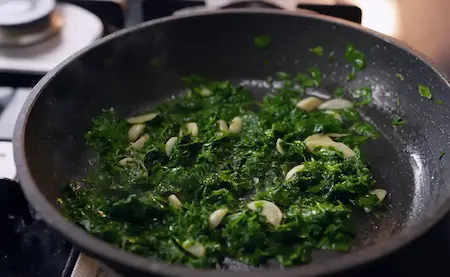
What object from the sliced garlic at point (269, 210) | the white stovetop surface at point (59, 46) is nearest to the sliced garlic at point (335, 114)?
the sliced garlic at point (269, 210)

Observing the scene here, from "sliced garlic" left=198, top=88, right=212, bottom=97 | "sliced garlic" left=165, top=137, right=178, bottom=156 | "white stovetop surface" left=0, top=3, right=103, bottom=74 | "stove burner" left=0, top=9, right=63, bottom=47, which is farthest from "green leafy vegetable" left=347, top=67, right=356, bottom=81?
"stove burner" left=0, top=9, right=63, bottom=47

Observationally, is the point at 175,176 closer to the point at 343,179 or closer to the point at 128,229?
the point at 128,229

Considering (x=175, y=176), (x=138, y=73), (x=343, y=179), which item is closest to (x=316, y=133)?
(x=343, y=179)

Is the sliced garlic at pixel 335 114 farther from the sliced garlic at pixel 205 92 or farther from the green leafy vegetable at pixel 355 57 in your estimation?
the sliced garlic at pixel 205 92

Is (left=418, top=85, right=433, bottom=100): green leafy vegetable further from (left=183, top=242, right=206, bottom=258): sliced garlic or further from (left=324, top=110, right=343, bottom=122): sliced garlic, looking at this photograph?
(left=183, top=242, right=206, bottom=258): sliced garlic

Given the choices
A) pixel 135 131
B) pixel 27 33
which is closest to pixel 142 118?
pixel 135 131

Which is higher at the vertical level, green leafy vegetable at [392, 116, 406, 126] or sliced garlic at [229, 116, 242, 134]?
green leafy vegetable at [392, 116, 406, 126]
